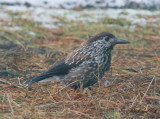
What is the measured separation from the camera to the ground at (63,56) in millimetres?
3617

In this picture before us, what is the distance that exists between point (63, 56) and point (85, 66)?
2037mm

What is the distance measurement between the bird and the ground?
0.43ft

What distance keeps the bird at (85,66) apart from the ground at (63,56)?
132 mm

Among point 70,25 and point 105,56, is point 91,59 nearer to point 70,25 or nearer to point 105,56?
point 105,56

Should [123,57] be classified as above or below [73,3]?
below

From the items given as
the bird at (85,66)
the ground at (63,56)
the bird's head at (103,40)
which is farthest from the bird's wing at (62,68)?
the bird's head at (103,40)

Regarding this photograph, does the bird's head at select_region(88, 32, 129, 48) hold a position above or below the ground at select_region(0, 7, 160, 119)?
above

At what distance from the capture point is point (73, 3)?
39.8 feet

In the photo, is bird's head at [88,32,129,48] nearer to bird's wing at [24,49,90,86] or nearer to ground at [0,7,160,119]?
bird's wing at [24,49,90,86]

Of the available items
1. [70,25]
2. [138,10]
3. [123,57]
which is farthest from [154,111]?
[138,10]

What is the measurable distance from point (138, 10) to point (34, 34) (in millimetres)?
4603

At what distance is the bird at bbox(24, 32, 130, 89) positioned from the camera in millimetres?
4438

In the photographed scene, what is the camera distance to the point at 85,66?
14.5 feet

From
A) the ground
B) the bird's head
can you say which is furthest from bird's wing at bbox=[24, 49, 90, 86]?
the bird's head
